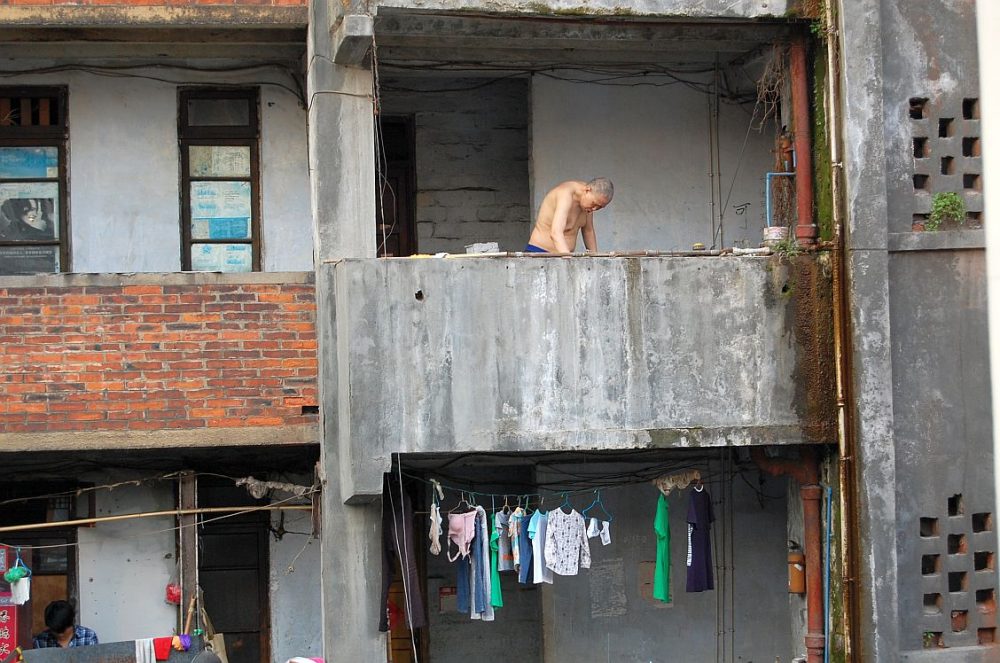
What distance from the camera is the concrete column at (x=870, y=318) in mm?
11102

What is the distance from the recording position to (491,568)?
39.7 feet

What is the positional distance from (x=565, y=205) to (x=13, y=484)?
5695 mm

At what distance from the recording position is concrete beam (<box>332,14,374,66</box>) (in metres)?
10.9

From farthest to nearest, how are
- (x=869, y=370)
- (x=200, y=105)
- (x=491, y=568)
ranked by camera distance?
(x=200, y=105) < (x=491, y=568) < (x=869, y=370)

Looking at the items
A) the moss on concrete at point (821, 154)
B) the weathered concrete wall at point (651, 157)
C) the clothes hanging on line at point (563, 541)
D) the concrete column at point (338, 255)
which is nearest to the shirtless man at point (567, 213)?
the weathered concrete wall at point (651, 157)

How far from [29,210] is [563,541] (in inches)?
215

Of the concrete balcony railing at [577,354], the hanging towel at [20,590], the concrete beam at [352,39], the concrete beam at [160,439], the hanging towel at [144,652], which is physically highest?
the concrete beam at [352,39]

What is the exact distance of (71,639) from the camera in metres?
12.3

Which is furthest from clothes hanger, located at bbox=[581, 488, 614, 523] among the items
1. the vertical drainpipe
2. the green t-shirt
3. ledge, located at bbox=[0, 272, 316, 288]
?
ledge, located at bbox=[0, 272, 316, 288]

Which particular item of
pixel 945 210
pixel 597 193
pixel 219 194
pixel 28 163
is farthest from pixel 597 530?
pixel 28 163

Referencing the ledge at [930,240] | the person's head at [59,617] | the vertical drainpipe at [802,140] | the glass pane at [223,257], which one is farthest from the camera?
the glass pane at [223,257]

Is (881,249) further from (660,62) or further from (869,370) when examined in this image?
(660,62)

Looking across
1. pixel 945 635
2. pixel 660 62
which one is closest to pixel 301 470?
pixel 660 62

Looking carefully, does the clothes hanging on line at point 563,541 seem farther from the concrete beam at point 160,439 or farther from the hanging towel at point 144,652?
the hanging towel at point 144,652
